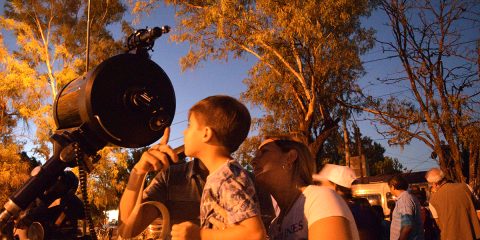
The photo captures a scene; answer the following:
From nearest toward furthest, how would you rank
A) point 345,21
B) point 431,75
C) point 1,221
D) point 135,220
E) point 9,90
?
point 1,221 → point 135,220 → point 431,75 → point 345,21 → point 9,90

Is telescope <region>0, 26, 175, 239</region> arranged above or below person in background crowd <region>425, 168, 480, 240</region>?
above

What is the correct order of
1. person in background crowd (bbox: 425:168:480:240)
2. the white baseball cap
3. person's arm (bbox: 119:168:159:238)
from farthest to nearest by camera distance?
person in background crowd (bbox: 425:168:480:240)
the white baseball cap
person's arm (bbox: 119:168:159:238)

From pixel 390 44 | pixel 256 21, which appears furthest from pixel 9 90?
pixel 390 44

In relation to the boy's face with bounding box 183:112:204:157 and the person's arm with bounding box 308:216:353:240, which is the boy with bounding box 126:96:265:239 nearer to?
the boy's face with bounding box 183:112:204:157

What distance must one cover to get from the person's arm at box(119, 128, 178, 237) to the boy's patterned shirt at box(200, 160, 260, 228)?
0.58 feet

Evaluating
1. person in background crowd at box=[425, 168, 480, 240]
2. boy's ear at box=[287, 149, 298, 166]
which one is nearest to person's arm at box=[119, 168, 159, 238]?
boy's ear at box=[287, 149, 298, 166]

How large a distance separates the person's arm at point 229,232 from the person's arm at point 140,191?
246mm

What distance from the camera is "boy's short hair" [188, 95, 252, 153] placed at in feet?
4.74

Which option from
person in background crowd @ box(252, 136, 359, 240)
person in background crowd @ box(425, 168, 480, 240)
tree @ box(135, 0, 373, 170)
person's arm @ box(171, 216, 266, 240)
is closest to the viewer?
person's arm @ box(171, 216, 266, 240)

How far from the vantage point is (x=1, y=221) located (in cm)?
126

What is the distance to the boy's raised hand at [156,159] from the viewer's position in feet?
4.47

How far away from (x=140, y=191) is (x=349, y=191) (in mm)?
2220

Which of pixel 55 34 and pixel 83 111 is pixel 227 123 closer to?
pixel 83 111

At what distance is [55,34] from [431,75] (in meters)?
13.7
